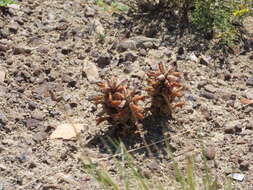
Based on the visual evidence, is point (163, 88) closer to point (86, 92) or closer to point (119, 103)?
point (119, 103)

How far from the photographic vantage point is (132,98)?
319 centimetres

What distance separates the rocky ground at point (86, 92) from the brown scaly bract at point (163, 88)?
140 mm

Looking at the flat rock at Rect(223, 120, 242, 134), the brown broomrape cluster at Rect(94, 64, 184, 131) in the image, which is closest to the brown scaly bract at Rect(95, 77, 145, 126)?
the brown broomrape cluster at Rect(94, 64, 184, 131)

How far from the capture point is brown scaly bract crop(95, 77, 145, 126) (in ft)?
10.4

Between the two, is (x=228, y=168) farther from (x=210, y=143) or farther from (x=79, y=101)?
(x=79, y=101)

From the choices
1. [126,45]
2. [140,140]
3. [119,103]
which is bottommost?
[140,140]

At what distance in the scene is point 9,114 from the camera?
344 centimetres

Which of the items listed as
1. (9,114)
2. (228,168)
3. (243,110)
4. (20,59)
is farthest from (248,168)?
(20,59)

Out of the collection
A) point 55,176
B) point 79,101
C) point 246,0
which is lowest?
point 55,176

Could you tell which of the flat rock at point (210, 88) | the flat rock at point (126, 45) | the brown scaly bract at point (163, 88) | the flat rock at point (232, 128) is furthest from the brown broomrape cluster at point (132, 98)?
the flat rock at point (126, 45)

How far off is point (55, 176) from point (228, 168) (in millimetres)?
912

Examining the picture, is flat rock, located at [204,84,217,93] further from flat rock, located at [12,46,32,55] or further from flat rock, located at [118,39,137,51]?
flat rock, located at [12,46,32,55]

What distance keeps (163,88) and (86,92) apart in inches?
24.5

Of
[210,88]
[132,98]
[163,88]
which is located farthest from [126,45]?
[132,98]
